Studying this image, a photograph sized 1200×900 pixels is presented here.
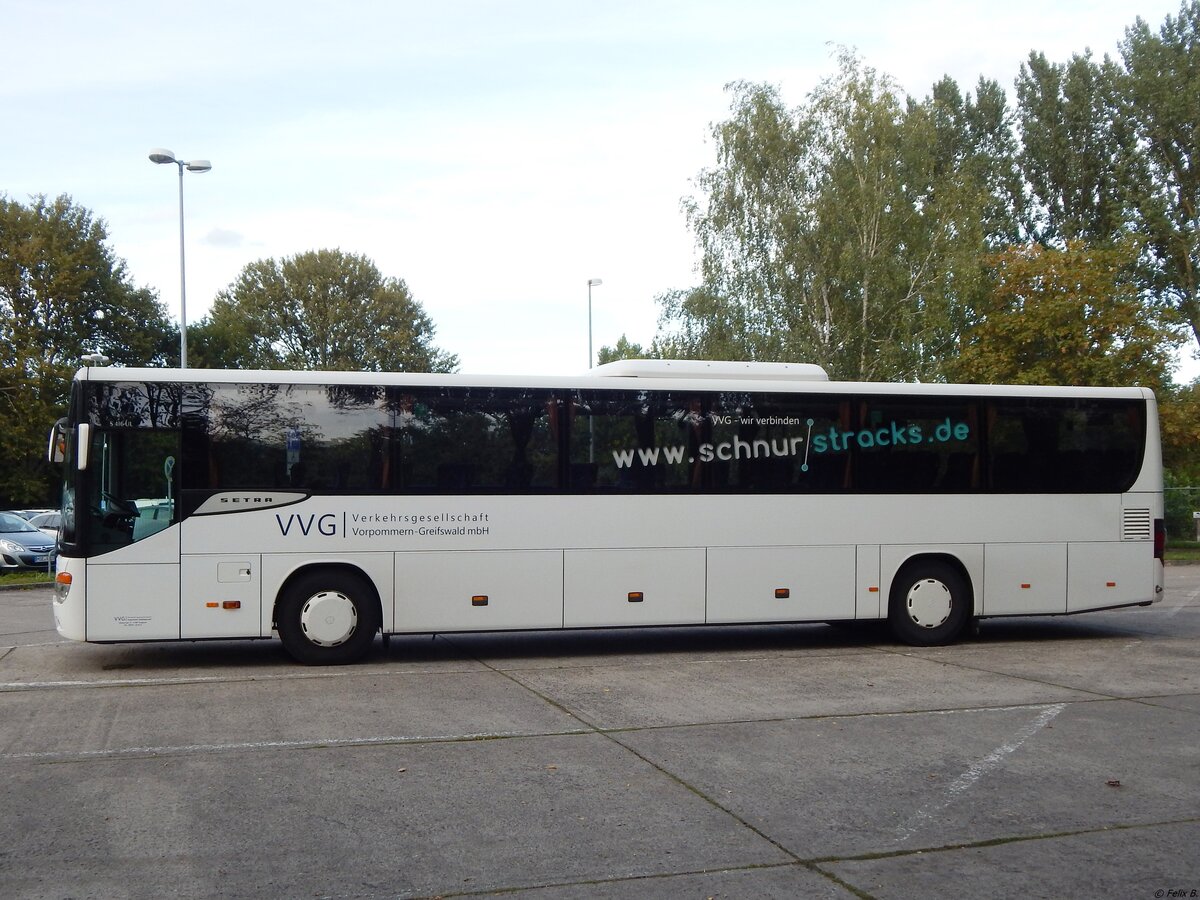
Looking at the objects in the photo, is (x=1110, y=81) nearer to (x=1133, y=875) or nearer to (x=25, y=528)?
(x=25, y=528)

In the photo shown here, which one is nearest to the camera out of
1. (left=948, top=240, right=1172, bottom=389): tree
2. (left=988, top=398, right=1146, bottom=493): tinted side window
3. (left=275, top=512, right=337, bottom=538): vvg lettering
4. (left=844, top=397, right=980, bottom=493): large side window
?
(left=275, top=512, right=337, bottom=538): vvg lettering

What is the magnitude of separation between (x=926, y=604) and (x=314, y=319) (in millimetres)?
44803

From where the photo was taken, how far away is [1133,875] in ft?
17.1

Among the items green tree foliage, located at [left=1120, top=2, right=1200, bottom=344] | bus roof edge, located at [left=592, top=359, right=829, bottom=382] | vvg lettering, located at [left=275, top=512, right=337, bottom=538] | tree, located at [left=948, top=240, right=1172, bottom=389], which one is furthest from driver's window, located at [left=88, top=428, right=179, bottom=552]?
green tree foliage, located at [left=1120, top=2, right=1200, bottom=344]

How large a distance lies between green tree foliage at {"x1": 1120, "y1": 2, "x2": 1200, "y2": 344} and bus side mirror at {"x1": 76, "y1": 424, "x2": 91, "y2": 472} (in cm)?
3901

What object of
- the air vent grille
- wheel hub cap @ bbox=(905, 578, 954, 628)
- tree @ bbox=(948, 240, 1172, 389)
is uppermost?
tree @ bbox=(948, 240, 1172, 389)

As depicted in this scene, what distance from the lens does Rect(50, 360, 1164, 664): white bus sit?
36.9 ft

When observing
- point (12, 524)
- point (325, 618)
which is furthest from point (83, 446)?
point (12, 524)

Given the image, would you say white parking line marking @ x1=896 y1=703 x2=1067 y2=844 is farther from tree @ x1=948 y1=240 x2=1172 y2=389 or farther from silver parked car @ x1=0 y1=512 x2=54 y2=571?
tree @ x1=948 y1=240 x2=1172 y2=389

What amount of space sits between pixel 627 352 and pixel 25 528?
228 feet

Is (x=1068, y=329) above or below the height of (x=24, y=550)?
above

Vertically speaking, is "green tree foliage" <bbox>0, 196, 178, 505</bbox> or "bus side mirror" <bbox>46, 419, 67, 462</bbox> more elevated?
"green tree foliage" <bbox>0, 196, 178, 505</bbox>

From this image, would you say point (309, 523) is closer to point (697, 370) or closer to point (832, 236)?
point (697, 370)

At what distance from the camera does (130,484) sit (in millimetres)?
11164
